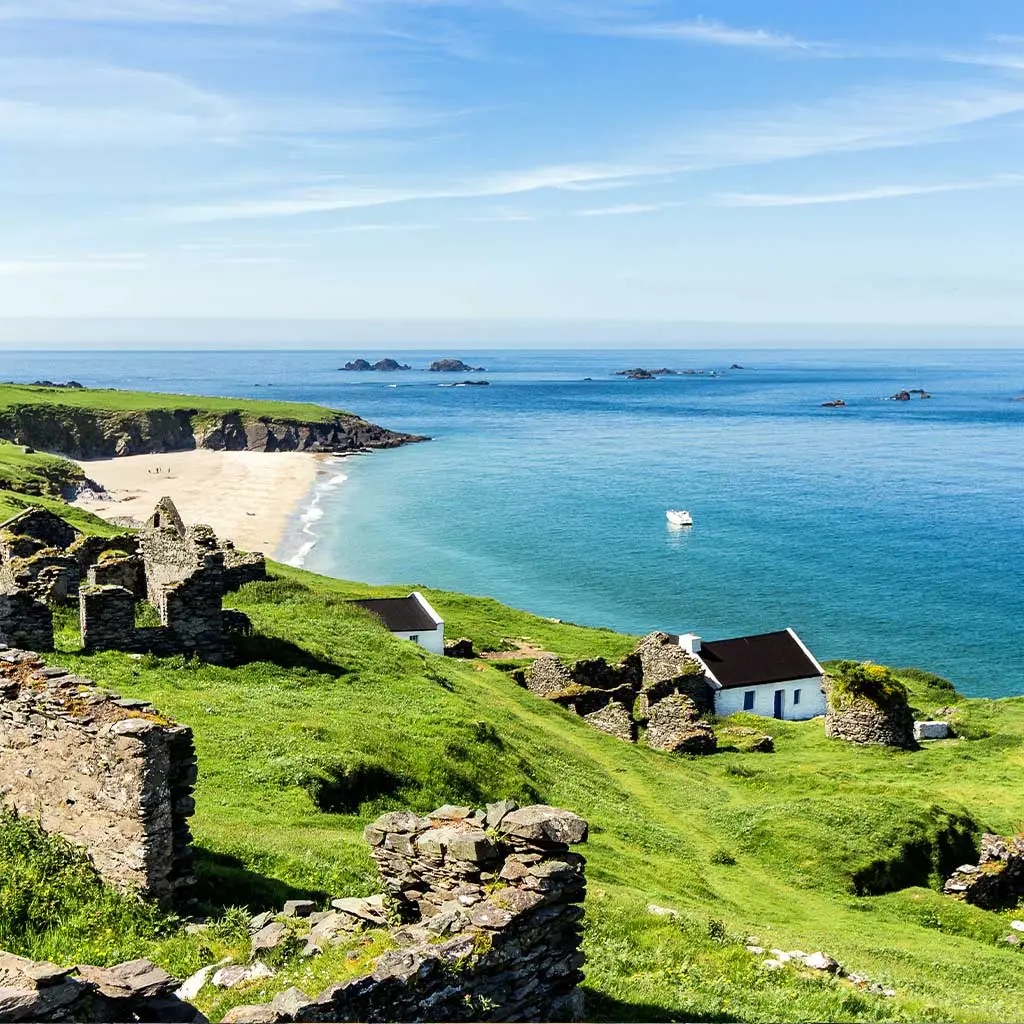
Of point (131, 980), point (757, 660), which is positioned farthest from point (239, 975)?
point (757, 660)

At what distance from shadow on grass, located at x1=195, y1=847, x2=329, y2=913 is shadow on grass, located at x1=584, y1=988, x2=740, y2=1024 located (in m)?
5.16

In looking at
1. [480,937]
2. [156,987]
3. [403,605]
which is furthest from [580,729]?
[156,987]

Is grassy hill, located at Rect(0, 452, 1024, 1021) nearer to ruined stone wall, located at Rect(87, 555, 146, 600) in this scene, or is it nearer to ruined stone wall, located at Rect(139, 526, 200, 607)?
ruined stone wall, located at Rect(87, 555, 146, 600)

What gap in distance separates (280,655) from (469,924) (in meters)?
21.7

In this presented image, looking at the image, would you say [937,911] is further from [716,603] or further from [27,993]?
[716,603]

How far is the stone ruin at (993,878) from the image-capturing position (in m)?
29.6

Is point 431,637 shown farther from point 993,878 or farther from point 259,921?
point 259,921

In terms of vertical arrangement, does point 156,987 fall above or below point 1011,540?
above

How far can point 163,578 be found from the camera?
34.7 m

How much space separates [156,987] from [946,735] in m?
48.9

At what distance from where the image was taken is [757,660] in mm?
57844

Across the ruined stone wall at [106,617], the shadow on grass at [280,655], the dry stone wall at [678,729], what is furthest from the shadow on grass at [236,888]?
the dry stone wall at [678,729]

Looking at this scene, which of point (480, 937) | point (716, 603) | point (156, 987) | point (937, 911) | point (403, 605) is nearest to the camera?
point (156, 987)

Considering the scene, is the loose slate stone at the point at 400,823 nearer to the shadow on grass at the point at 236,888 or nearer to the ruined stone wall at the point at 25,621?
the shadow on grass at the point at 236,888
